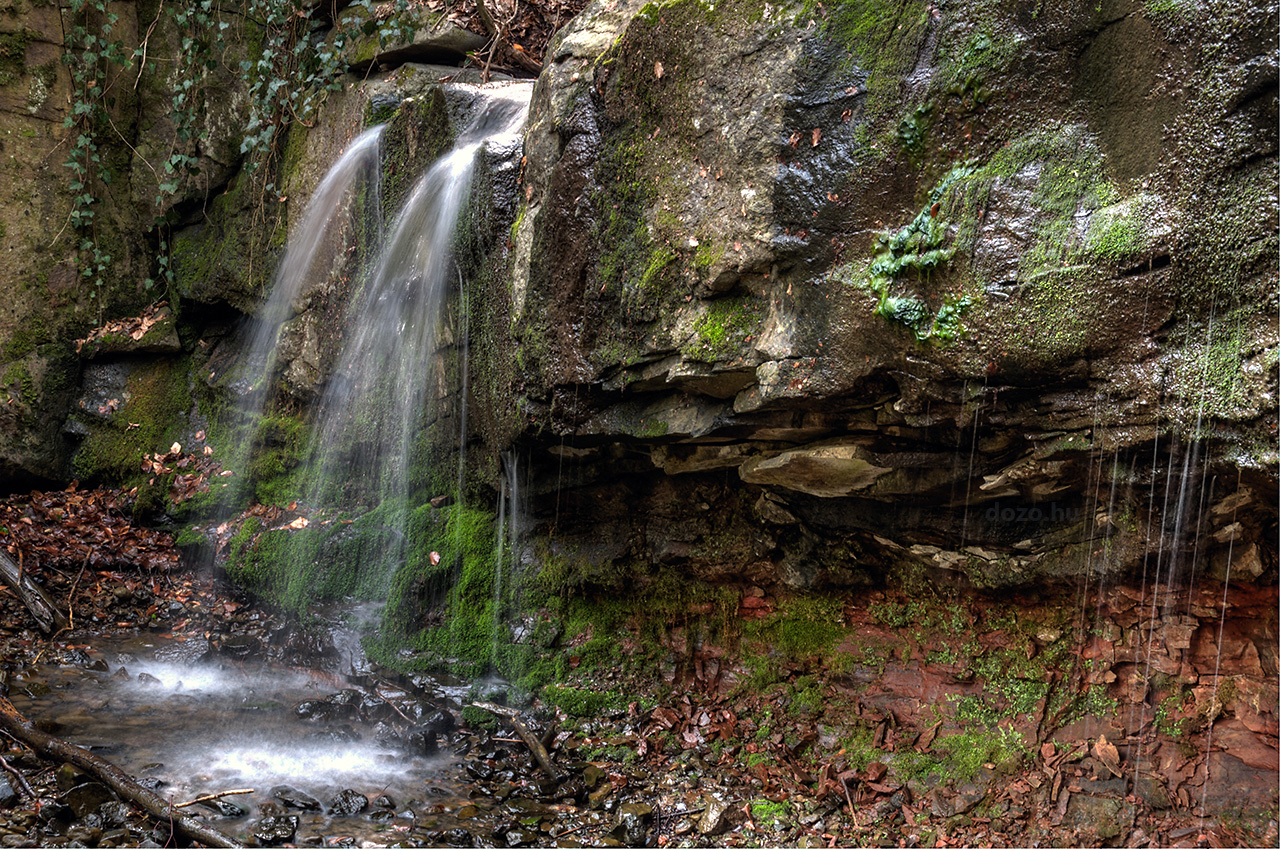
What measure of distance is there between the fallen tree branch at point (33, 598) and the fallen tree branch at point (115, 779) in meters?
1.73

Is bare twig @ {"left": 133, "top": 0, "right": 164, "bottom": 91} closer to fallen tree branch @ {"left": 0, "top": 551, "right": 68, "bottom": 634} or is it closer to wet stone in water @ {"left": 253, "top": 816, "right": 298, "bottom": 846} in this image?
fallen tree branch @ {"left": 0, "top": 551, "right": 68, "bottom": 634}

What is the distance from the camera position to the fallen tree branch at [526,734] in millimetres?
4648

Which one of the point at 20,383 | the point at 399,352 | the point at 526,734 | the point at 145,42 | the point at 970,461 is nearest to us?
the point at 970,461

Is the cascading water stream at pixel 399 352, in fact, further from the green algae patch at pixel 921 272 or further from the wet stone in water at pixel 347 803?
the green algae patch at pixel 921 272

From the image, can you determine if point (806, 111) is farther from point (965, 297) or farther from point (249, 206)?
point (249, 206)

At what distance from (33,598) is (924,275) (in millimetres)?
6618

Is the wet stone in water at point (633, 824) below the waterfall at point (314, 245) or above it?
below

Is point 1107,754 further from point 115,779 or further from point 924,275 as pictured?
point 115,779

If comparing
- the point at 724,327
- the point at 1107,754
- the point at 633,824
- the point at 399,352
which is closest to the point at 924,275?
the point at 724,327

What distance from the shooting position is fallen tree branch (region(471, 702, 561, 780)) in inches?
183

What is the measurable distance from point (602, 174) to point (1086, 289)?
8.91 feet

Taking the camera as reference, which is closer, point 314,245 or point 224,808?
point 224,808

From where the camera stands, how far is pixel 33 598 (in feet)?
18.5

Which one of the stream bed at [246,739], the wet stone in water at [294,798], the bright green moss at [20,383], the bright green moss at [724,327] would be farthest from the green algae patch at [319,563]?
the bright green moss at [724,327]
